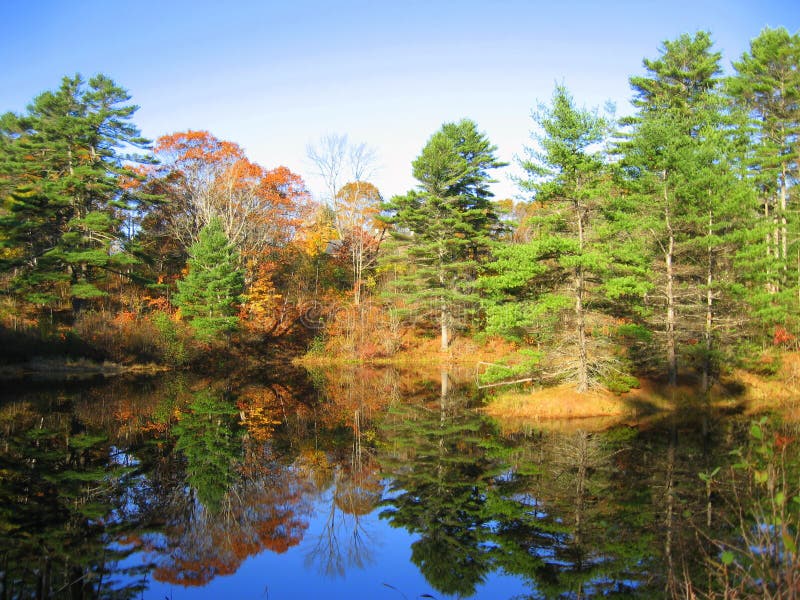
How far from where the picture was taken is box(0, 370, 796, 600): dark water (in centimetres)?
727

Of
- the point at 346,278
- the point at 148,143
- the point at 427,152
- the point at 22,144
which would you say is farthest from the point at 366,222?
the point at 22,144

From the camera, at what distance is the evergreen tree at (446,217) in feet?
111

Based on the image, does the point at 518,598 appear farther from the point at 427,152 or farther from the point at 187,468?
the point at 427,152

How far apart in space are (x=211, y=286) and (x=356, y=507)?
23.7m

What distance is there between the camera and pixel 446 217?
3450 cm

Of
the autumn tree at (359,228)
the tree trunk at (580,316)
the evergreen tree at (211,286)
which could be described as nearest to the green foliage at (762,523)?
the tree trunk at (580,316)

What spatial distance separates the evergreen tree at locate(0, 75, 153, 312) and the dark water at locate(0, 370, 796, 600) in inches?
577

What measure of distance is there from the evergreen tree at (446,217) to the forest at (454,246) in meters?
0.18

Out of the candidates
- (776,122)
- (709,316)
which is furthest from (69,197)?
(776,122)

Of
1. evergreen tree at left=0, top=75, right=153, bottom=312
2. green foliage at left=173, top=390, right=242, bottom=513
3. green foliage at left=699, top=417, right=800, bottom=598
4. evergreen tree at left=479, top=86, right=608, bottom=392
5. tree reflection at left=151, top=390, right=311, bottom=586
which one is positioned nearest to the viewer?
green foliage at left=699, top=417, right=800, bottom=598

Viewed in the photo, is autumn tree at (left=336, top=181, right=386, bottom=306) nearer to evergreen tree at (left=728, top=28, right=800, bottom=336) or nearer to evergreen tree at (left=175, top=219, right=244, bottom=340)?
evergreen tree at (left=175, top=219, right=244, bottom=340)

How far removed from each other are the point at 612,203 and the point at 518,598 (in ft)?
45.0

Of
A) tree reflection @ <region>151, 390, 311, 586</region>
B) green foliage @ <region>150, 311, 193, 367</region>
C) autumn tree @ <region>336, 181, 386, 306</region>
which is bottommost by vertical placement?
tree reflection @ <region>151, 390, 311, 586</region>

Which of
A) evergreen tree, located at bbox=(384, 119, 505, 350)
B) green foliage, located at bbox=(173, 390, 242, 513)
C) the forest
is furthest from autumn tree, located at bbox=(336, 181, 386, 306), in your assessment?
green foliage, located at bbox=(173, 390, 242, 513)
